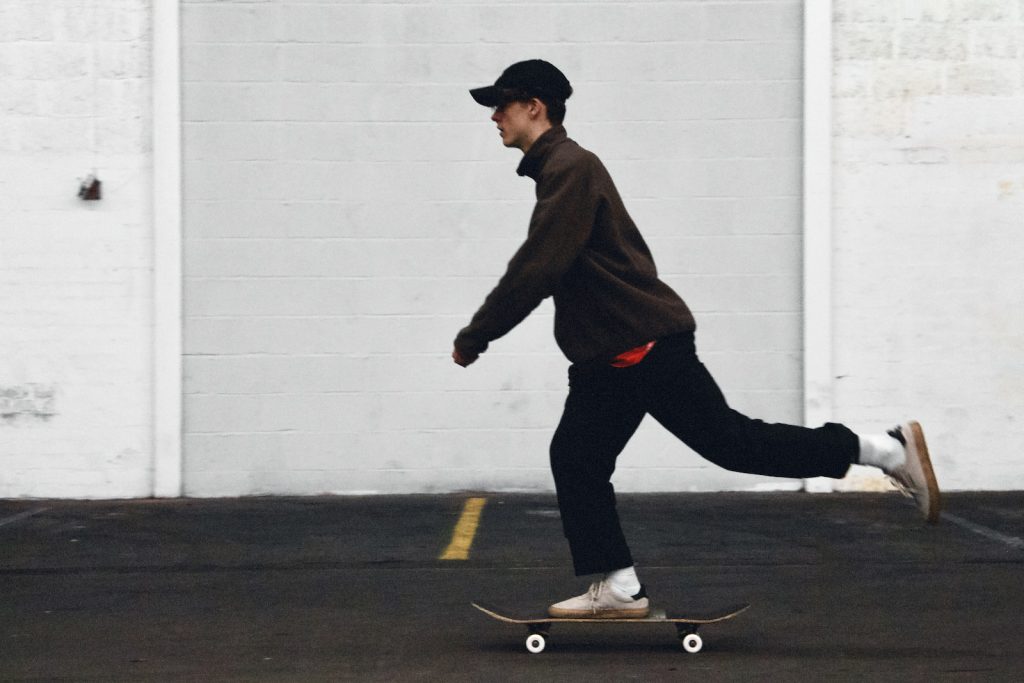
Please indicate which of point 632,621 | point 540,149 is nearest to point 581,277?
point 540,149

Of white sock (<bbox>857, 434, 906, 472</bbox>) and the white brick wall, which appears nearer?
white sock (<bbox>857, 434, 906, 472</bbox>)

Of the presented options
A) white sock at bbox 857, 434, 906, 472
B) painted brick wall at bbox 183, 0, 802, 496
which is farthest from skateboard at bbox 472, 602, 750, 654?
painted brick wall at bbox 183, 0, 802, 496

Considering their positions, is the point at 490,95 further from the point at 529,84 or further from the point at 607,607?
the point at 607,607

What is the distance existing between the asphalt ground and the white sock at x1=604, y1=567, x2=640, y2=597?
23 cm

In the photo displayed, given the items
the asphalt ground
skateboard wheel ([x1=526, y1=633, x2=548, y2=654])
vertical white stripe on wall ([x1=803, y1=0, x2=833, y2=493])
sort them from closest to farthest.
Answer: the asphalt ground → skateboard wheel ([x1=526, y1=633, x2=548, y2=654]) → vertical white stripe on wall ([x1=803, y1=0, x2=833, y2=493])

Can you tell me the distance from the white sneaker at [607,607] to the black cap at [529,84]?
171 cm

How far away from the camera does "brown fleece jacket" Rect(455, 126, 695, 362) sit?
15.9ft

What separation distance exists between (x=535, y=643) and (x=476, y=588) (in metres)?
1.30

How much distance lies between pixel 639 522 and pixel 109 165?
4026mm

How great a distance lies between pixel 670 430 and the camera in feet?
16.4

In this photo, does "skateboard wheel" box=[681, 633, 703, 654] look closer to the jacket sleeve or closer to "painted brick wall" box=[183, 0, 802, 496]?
the jacket sleeve

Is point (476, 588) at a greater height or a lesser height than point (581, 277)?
lesser

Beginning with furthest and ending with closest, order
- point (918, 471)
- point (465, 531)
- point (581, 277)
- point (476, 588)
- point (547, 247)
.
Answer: point (465, 531) < point (476, 588) < point (918, 471) < point (581, 277) < point (547, 247)

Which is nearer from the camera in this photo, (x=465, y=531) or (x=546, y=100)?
(x=546, y=100)
